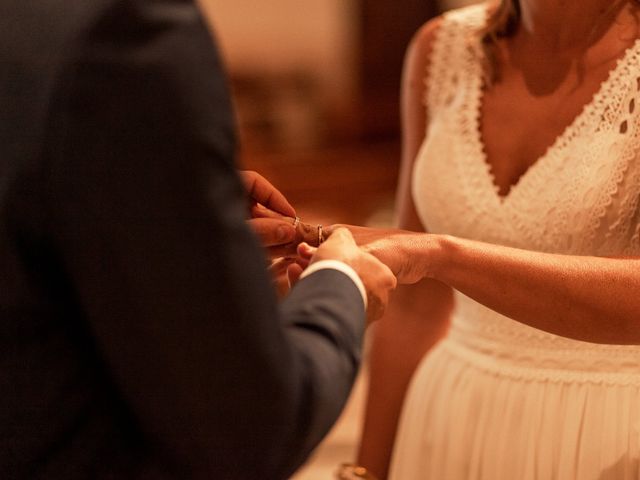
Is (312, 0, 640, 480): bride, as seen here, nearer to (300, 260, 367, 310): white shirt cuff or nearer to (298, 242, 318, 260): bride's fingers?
(298, 242, 318, 260): bride's fingers

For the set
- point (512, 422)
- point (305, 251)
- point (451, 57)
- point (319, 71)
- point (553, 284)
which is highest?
point (451, 57)

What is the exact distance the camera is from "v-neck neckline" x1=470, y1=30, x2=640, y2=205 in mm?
1538

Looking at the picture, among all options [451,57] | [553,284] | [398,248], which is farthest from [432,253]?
[451,57]


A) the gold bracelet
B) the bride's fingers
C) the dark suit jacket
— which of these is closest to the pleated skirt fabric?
the gold bracelet

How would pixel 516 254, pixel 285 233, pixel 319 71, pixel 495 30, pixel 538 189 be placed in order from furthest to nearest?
1. pixel 319 71
2. pixel 495 30
3. pixel 538 189
4. pixel 516 254
5. pixel 285 233

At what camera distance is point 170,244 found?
743 mm

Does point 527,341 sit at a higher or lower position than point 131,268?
lower

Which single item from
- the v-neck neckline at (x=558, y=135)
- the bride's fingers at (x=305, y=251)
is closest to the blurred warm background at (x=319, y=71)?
the v-neck neckline at (x=558, y=135)

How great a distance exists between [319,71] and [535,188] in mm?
6710

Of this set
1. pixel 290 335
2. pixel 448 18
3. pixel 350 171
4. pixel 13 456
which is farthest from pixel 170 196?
pixel 350 171

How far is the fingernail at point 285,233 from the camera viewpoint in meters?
1.27

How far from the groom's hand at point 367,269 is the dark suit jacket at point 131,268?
19 cm

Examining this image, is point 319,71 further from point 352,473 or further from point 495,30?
point 352,473

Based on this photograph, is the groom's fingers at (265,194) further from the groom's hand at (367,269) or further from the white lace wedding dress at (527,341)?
the white lace wedding dress at (527,341)
